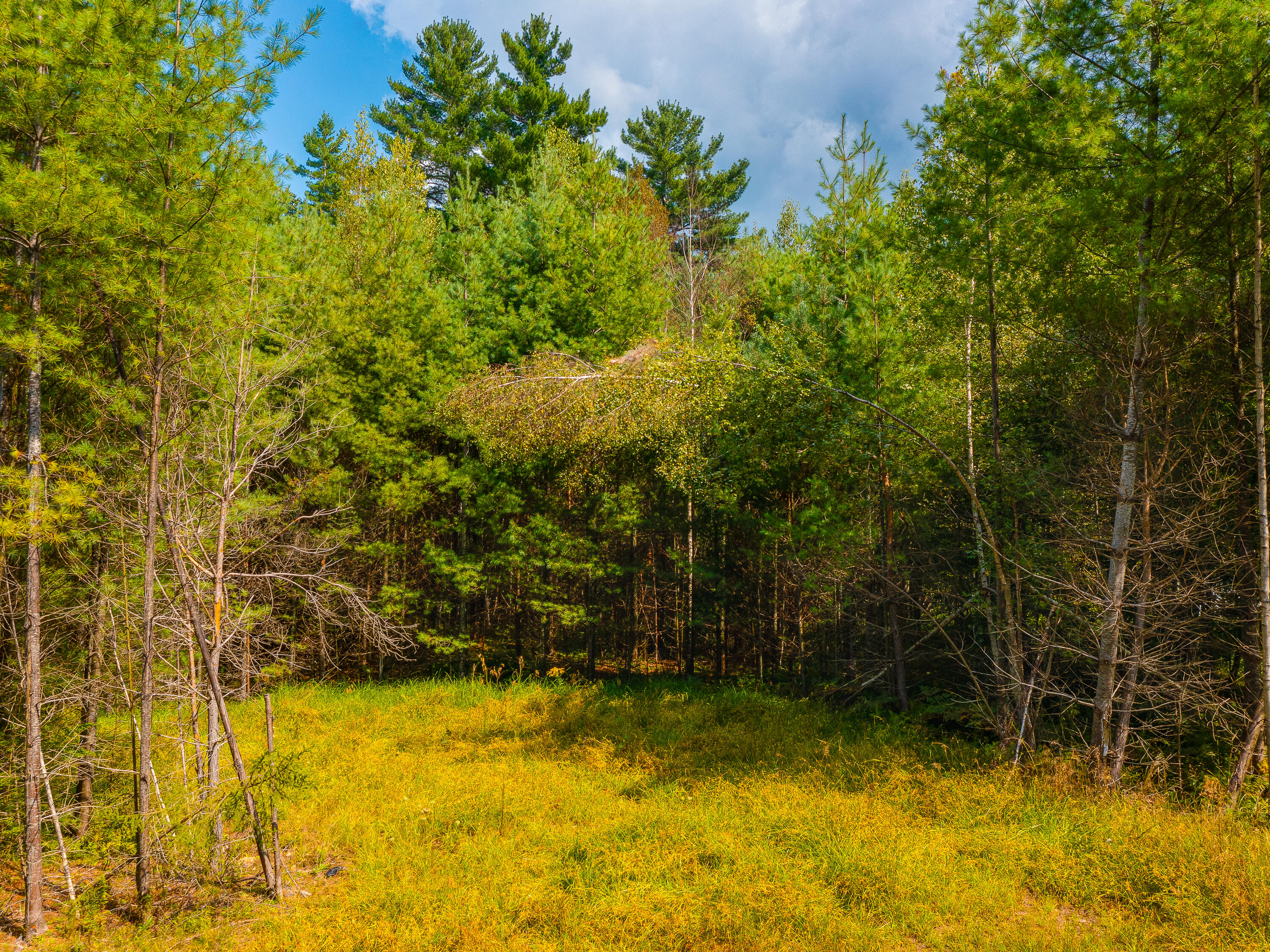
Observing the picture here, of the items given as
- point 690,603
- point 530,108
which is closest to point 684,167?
point 530,108

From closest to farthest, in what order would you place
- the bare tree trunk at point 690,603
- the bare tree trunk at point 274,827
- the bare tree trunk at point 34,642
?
the bare tree trunk at point 34,642, the bare tree trunk at point 274,827, the bare tree trunk at point 690,603

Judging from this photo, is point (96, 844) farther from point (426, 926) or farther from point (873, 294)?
Result: point (873, 294)

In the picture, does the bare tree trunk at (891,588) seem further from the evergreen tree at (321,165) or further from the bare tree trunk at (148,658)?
the evergreen tree at (321,165)

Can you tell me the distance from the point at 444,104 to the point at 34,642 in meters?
22.2

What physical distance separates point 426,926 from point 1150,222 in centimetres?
778

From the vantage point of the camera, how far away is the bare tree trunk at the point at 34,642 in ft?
15.2

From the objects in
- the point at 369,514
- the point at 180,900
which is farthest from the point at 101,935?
the point at 369,514

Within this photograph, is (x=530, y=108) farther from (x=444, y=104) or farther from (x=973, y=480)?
(x=973, y=480)

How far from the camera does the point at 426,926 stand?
4531 millimetres

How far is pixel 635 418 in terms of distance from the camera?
371 inches

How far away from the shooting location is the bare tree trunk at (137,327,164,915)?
4.71 meters

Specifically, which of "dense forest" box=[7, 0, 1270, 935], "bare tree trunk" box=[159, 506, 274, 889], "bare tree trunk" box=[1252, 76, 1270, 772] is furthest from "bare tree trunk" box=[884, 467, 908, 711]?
"bare tree trunk" box=[159, 506, 274, 889]

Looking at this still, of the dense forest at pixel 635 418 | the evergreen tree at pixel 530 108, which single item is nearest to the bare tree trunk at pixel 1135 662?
the dense forest at pixel 635 418

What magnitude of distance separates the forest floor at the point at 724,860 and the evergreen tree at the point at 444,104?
62.8 feet
